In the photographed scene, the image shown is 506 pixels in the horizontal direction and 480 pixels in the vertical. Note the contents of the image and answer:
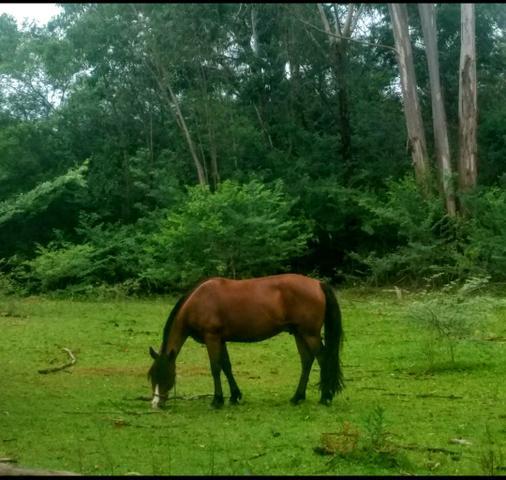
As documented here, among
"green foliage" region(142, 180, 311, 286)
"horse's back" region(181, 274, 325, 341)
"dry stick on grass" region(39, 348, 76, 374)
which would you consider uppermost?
"green foliage" region(142, 180, 311, 286)

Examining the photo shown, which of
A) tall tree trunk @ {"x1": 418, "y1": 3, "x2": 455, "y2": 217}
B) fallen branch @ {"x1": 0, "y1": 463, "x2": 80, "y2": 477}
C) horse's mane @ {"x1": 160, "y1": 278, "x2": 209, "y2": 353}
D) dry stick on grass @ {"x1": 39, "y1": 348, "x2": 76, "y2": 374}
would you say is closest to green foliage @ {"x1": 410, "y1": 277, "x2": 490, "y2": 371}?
horse's mane @ {"x1": 160, "y1": 278, "x2": 209, "y2": 353}

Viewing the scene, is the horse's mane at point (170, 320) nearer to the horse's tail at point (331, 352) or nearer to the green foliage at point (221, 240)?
the horse's tail at point (331, 352)

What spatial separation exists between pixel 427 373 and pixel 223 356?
3.22 m

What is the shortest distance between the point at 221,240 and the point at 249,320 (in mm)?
12755

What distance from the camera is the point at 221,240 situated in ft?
74.9

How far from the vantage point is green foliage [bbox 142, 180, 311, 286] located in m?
22.8

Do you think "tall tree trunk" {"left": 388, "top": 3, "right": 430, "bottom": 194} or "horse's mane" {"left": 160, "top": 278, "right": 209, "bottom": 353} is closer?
"horse's mane" {"left": 160, "top": 278, "right": 209, "bottom": 353}

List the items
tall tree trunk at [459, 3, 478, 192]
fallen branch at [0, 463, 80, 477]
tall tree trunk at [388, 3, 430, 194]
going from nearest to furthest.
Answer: fallen branch at [0, 463, 80, 477]
tall tree trunk at [459, 3, 478, 192]
tall tree trunk at [388, 3, 430, 194]

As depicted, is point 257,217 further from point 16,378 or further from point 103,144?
point 16,378

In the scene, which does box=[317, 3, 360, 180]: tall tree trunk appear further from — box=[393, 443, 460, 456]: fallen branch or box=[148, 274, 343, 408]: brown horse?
box=[393, 443, 460, 456]: fallen branch

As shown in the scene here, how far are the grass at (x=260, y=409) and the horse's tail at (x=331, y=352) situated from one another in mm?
224

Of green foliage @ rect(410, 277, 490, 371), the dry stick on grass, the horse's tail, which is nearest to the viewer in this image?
the horse's tail

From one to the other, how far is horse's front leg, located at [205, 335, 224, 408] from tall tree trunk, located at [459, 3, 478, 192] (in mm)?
16178

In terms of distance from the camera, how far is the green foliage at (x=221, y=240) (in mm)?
22750
